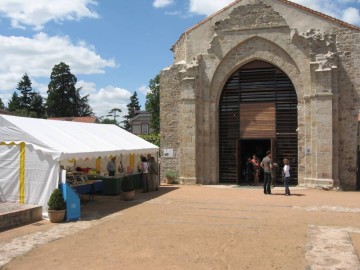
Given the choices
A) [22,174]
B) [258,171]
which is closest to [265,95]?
[258,171]

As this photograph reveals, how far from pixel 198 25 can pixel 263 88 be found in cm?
423

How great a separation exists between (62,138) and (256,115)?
9450mm

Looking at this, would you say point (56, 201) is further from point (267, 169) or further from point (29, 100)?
point (29, 100)

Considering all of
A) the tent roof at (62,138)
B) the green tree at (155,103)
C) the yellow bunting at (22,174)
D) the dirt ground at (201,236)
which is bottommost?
the dirt ground at (201,236)

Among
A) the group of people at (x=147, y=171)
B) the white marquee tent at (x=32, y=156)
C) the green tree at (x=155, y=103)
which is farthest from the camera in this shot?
the green tree at (x=155, y=103)

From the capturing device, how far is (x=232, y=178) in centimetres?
1806

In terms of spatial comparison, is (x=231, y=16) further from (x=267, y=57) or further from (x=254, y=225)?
(x=254, y=225)

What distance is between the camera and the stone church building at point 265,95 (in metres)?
16.0

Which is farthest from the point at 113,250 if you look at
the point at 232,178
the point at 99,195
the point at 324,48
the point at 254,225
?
the point at 324,48

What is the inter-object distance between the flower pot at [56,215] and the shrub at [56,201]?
7 cm

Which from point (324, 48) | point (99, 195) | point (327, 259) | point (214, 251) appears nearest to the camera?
point (327, 259)

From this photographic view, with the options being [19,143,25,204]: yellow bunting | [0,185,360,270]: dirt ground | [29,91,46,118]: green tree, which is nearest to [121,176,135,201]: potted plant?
[0,185,360,270]: dirt ground

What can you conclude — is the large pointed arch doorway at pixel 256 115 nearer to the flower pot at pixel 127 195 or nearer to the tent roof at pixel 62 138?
the tent roof at pixel 62 138

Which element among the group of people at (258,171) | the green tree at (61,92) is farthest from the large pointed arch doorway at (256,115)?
the green tree at (61,92)
